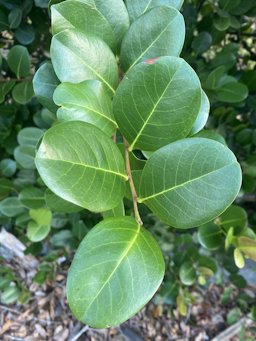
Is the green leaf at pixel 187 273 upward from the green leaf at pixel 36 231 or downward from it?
downward

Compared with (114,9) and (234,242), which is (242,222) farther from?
(114,9)

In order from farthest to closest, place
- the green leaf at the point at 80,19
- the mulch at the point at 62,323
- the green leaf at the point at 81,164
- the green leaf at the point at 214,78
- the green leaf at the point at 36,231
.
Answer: the mulch at the point at 62,323 → the green leaf at the point at 36,231 → the green leaf at the point at 214,78 → the green leaf at the point at 80,19 → the green leaf at the point at 81,164

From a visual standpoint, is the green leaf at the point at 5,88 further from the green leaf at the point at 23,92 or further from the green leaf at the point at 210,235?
the green leaf at the point at 210,235

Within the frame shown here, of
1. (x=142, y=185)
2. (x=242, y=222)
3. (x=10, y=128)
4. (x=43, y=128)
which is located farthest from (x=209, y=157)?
(x=10, y=128)

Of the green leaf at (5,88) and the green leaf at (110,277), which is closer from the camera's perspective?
the green leaf at (110,277)

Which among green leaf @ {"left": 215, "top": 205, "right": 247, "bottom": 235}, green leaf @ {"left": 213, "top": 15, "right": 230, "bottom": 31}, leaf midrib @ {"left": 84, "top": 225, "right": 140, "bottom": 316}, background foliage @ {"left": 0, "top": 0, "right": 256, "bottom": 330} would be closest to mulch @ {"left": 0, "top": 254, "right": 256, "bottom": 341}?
background foliage @ {"left": 0, "top": 0, "right": 256, "bottom": 330}

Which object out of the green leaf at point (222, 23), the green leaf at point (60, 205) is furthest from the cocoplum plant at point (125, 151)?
the green leaf at point (222, 23)

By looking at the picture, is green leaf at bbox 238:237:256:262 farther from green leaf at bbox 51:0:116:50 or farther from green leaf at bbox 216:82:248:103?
green leaf at bbox 51:0:116:50
